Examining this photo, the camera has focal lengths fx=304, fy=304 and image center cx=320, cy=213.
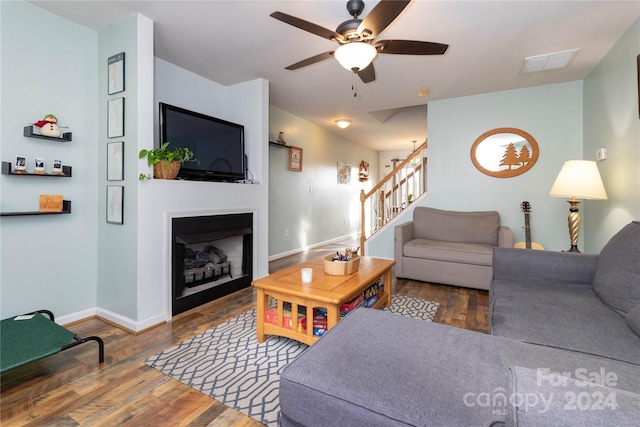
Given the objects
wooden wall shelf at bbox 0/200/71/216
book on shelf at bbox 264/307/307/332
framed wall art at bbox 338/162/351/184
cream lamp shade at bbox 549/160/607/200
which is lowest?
book on shelf at bbox 264/307/307/332

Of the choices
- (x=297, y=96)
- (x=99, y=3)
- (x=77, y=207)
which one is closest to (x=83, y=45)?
(x=99, y=3)

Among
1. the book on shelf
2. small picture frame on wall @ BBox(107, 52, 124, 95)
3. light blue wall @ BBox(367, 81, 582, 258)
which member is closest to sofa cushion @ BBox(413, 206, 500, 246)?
light blue wall @ BBox(367, 81, 582, 258)

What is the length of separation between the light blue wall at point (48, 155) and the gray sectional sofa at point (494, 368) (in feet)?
7.42

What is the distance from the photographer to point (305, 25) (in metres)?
1.74

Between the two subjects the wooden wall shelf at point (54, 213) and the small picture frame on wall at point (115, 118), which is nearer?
the wooden wall shelf at point (54, 213)

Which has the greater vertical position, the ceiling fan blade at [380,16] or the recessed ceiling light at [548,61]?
the recessed ceiling light at [548,61]

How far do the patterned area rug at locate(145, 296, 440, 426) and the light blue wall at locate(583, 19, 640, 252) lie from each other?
111 inches

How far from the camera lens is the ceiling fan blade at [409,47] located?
1882 mm

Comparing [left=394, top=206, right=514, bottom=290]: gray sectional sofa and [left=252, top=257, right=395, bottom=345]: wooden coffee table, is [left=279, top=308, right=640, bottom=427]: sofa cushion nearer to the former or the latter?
[left=252, top=257, right=395, bottom=345]: wooden coffee table

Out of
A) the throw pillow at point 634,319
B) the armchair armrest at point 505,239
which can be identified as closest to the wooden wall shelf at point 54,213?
the throw pillow at point 634,319

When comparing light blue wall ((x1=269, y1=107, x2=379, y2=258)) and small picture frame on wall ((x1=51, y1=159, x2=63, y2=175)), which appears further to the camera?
light blue wall ((x1=269, y1=107, x2=379, y2=258))

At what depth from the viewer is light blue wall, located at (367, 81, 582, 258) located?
3.62 metres

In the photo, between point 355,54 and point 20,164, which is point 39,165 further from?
point 355,54

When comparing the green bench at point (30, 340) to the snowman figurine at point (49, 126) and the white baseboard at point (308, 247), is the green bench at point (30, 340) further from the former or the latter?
the white baseboard at point (308, 247)
